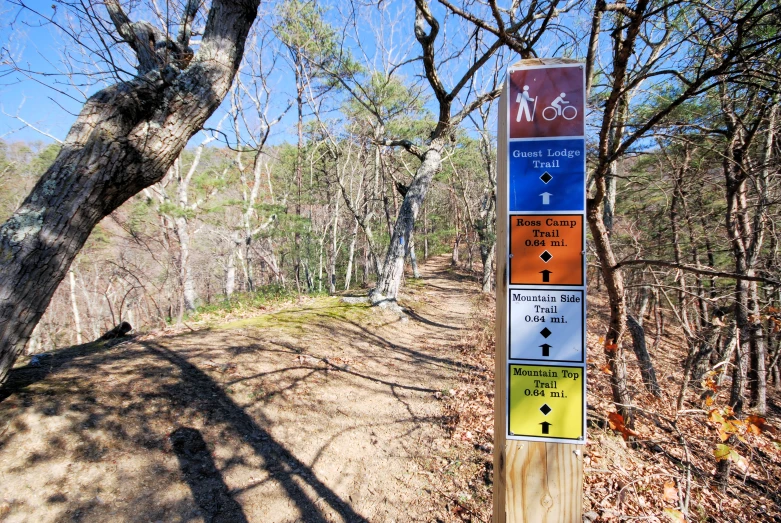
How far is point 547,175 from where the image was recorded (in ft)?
4.24

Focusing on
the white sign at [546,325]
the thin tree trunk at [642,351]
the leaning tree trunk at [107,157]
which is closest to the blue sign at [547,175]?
the white sign at [546,325]

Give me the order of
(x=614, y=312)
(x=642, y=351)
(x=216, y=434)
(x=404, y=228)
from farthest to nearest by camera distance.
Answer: (x=404, y=228)
(x=642, y=351)
(x=614, y=312)
(x=216, y=434)

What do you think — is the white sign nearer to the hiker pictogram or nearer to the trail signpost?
the trail signpost

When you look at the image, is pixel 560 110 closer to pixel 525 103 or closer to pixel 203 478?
pixel 525 103

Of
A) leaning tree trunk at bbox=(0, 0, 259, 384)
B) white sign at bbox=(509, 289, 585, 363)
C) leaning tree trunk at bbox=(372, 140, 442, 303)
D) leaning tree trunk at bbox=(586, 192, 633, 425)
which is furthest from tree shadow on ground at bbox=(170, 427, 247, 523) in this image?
leaning tree trunk at bbox=(372, 140, 442, 303)

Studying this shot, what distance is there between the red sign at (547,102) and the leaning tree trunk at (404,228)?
19.5 feet

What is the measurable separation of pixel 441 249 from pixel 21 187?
26459 millimetres

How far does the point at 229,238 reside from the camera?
1432 cm

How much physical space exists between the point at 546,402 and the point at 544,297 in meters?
0.38

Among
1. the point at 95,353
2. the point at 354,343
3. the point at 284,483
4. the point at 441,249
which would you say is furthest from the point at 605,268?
the point at 441,249

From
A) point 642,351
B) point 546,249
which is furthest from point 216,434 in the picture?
point 642,351

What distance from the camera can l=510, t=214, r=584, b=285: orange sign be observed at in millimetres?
1275

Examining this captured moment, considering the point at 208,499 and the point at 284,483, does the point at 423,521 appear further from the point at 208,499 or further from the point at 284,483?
the point at 208,499

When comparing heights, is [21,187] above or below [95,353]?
above
